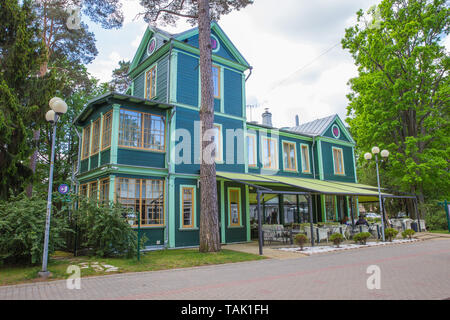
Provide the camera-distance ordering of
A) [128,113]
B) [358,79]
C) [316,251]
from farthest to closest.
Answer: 1. [358,79]
2. [128,113]
3. [316,251]

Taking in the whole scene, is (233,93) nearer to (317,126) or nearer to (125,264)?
(317,126)

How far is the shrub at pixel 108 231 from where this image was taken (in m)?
9.82

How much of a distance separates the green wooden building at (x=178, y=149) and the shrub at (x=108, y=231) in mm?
1065

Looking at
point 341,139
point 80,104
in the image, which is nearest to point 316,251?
point 341,139

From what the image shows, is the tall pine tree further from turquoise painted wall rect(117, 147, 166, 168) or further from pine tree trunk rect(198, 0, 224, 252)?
turquoise painted wall rect(117, 147, 166, 168)

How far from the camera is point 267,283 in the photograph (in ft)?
21.6

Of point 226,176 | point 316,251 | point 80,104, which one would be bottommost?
point 316,251

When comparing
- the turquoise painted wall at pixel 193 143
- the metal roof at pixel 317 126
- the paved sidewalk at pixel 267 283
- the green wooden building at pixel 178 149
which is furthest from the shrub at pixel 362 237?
the metal roof at pixel 317 126

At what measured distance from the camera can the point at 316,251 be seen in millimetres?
11875

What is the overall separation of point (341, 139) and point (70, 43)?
19.4 metres

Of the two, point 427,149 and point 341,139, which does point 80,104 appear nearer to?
point 341,139

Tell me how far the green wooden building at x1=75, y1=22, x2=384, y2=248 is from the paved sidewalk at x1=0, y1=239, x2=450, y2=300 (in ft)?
14.0

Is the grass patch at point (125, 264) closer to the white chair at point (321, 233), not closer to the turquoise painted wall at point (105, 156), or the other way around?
the turquoise painted wall at point (105, 156)

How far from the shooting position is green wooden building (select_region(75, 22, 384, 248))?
12.7 meters
